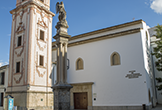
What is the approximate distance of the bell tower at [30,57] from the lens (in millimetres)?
19281

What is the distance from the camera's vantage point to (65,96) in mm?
9531

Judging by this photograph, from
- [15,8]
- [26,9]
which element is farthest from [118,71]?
[15,8]

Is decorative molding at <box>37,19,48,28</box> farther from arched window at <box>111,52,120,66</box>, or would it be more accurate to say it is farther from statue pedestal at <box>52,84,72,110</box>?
statue pedestal at <box>52,84,72,110</box>

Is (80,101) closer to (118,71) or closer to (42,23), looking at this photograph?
(118,71)

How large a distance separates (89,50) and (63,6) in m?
8.42

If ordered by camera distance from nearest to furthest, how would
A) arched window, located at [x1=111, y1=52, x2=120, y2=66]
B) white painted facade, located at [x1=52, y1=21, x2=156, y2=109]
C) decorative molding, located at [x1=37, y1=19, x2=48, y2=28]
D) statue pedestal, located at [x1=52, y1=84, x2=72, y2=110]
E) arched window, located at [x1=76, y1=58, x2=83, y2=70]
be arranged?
1. statue pedestal, located at [x1=52, y1=84, x2=72, y2=110]
2. white painted facade, located at [x1=52, y1=21, x2=156, y2=109]
3. arched window, located at [x1=111, y1=52, x2=120, y2=66]
4. arched window, located at [x1=76, y1=58, x2=83, y2=70]
5. decorative molding, located at [x1=37, y1=19, x2=48, y2=28]

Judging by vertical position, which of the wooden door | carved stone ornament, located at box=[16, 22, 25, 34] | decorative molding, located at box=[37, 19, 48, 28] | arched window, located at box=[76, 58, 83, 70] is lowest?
the wooden door

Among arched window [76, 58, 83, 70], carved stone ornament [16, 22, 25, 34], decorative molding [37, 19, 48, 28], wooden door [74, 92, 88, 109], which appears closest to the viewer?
wooden door [74, 92, 88, 109]

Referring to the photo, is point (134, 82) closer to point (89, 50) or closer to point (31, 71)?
point (89, 50)

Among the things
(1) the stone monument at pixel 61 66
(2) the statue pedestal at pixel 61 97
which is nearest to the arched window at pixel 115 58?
(1) the stone monument at pixel 61 66

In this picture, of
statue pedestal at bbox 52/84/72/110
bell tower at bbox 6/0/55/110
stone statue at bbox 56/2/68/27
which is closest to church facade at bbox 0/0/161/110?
bell tower at bbox 6/0/55/110

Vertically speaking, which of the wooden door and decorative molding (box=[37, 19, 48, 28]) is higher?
decorative molding (box=[37, 19, 48, 28])

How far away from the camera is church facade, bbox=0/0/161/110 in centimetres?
1588

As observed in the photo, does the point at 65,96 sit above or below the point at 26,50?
below
